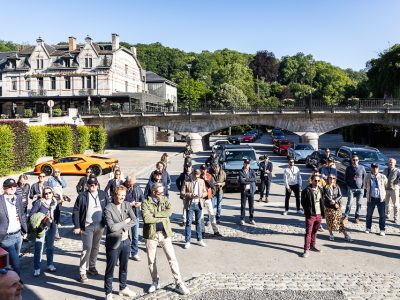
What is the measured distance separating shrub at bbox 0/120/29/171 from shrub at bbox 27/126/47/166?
2.17ft

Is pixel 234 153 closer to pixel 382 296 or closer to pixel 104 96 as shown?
pixel 382 296

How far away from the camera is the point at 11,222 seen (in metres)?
7.08

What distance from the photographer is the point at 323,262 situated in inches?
336

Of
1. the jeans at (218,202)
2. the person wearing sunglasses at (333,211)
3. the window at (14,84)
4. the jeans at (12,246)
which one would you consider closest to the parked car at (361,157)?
the jeans at (218,202)

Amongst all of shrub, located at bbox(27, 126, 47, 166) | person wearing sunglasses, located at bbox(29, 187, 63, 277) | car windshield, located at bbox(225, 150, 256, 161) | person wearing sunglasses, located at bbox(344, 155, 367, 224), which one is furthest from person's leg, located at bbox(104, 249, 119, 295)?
shrub, located at bbox(27, 126, 47, 166)

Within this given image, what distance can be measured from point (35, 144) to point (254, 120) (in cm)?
2831

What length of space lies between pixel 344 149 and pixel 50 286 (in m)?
16.5

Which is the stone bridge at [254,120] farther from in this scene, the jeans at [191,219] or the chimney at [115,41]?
the jeans at [191,219]

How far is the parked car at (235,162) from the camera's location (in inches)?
700

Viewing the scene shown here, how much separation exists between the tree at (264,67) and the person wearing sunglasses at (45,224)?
119371 mm

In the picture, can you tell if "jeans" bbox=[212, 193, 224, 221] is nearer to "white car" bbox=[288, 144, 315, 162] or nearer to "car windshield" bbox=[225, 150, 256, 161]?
"car windshield" bbox=[225, 150, 256, 161]

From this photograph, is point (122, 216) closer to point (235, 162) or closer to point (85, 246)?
point (85, 246)

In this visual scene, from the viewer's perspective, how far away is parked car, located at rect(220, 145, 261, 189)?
17781mm

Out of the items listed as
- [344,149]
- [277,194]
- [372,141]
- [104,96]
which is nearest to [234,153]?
[277,194]
